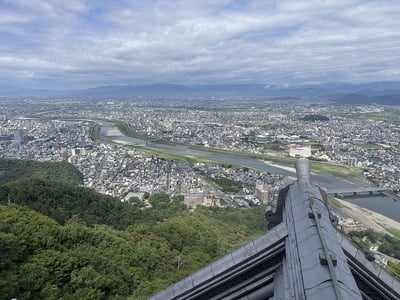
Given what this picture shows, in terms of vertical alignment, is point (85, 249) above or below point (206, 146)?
above

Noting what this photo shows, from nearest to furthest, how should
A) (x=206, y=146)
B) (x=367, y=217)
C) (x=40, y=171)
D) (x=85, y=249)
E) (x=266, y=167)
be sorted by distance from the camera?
(x=85, y=249) < (x=367, y=217) < (x=40, y=171) < (x=266, y=167) < (x=206, y=146)

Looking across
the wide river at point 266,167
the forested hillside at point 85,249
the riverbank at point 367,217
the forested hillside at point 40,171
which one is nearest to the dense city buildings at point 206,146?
the forested hillside at point 40,171

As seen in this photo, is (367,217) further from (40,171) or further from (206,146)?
(206,146)

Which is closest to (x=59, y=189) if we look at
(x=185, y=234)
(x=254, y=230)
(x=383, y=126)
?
(x=185, y=234)

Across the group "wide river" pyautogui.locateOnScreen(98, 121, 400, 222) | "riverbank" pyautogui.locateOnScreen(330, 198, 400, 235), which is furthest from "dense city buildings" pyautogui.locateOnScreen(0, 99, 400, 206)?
"riverbank" pyautogui.locateOnScreen(330, 198, 400, 235)

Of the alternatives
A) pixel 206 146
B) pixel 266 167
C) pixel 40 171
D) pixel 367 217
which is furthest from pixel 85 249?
pixel 206 146

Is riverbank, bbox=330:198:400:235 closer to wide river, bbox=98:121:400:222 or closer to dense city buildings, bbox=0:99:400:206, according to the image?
wide river, bbox=98:121:400:222

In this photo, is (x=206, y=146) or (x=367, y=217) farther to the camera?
(x=206, y=146)

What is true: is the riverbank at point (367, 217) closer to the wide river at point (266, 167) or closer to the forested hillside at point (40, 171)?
the wide river at point (266, 167)
